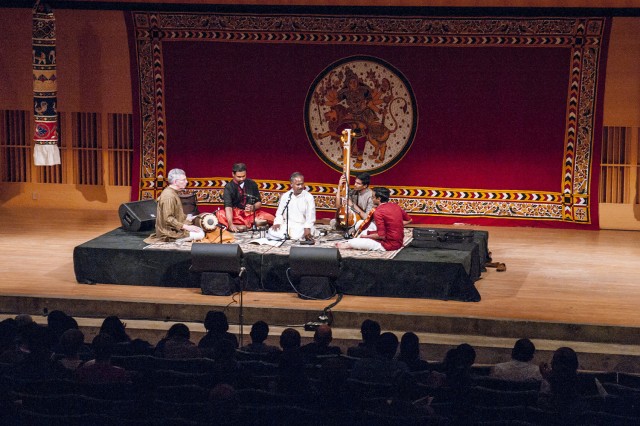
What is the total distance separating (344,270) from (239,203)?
1.95m

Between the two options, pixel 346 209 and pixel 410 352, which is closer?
pixel 410 352

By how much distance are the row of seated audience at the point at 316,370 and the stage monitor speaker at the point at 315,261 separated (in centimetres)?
227

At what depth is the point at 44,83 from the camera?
11859 millimetres

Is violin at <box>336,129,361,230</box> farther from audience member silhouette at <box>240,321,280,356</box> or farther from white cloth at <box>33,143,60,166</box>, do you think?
audience member silhouette at <box>240,321,280,356</box>

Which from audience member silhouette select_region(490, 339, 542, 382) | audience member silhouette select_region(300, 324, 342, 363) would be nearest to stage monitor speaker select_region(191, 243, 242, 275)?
audience member silhouette select_region(300, 324, 342, 363)

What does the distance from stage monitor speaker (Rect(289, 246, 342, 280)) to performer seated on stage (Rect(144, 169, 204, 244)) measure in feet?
4.13

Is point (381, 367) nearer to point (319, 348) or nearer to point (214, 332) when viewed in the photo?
point (319, 348)

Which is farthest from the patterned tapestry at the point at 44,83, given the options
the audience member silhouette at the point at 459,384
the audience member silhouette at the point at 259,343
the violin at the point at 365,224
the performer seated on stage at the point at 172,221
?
the audience member silhouette at the point at 459,384

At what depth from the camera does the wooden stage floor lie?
8.93 meters

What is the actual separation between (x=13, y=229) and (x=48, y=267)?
2.14m

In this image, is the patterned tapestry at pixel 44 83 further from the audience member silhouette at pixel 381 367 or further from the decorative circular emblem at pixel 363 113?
the audience member silhouette at pixel 381 367

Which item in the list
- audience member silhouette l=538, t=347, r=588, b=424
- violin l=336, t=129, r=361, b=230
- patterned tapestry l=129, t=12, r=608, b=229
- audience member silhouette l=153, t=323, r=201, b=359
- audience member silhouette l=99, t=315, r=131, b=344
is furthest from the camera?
patterned tapestry l=129, t=12, r=608, b=229

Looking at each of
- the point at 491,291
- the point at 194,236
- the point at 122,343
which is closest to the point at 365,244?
the point at 491,291

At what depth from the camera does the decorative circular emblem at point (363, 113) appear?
1304 cm
